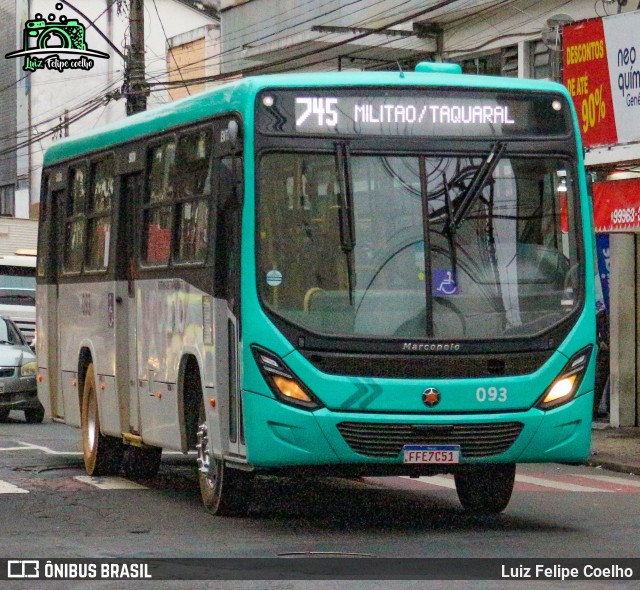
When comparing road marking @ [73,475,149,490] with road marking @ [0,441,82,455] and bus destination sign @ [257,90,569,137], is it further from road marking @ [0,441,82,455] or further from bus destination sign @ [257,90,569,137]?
bus destination sign @ [257,90,569,137]

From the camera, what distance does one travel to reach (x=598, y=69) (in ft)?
65.0

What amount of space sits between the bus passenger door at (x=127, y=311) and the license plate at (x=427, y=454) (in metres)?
3.63

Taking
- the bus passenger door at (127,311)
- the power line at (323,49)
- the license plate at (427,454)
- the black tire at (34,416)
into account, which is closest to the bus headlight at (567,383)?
the license plate at (427,454)

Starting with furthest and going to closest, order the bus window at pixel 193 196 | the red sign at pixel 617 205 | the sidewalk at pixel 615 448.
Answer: the red sign at pixel 617 205 → the sidewalk at pixel 615 448 → the bus window at pixel 193 196

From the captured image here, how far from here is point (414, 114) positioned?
427 inches

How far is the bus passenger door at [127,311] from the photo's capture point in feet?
44.2

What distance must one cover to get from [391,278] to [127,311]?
3.78m

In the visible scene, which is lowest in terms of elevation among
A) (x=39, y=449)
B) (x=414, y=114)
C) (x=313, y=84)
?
(x=39, y=449)

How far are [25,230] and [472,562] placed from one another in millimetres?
33625

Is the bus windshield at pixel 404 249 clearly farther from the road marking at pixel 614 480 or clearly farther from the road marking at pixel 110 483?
the road marking at pixel 614 480

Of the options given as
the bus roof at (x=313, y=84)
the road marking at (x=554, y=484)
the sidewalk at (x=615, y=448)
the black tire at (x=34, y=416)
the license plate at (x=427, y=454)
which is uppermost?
the bus roof at (x=313, y=84)

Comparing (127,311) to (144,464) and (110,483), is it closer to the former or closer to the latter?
(110,483)

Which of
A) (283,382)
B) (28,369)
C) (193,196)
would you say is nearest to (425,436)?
(283,382)

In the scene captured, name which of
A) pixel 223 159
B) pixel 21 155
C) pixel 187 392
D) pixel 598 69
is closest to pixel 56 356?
pixel 187 392
